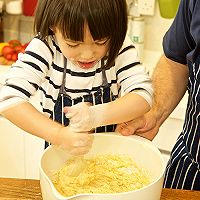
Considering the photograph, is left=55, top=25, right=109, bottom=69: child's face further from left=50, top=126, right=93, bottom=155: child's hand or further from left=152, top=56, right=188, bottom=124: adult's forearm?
left=152, top=56, right=188, bottom=124: adult's forearm

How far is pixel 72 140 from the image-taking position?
0.83m

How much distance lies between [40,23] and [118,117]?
10.1 inches

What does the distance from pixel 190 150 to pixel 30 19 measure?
56.7 inches

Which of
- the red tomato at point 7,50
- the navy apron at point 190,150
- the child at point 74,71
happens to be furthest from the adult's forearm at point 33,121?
the red tomato at point 7,50

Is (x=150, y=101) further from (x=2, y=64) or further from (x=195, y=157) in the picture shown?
(x=2, y=64)

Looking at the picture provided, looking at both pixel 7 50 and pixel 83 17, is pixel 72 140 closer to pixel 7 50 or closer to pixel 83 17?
pixel 83 17

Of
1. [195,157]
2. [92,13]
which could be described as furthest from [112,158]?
[92,13]

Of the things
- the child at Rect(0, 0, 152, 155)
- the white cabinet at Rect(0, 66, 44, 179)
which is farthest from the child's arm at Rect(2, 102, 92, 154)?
the white cabinet at Rect(0, 66, 44, 179)

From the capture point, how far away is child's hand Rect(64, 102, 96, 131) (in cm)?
79

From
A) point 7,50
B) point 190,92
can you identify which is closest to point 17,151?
point 7,50

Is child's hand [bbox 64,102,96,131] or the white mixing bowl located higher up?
child's hand [bbox 64,102,96,131]

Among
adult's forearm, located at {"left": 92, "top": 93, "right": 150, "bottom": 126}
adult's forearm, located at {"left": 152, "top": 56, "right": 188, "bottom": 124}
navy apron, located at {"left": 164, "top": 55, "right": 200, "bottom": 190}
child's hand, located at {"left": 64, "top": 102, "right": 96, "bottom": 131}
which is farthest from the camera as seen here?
adult's forearm, located at {"left": 152, "top": 56, "right": 188, "bottom": 124}

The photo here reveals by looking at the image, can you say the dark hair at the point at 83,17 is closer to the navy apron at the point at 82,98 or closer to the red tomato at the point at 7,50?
the navy apron at the point at 82,98

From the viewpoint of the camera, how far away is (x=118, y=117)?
0.94 metres
